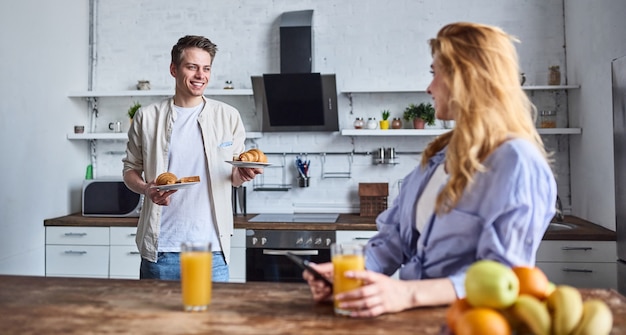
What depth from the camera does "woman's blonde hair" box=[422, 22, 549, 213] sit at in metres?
1.33

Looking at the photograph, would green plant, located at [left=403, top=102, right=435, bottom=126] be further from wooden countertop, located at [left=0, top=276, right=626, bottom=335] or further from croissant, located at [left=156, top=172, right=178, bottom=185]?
wooden countertop, located at [left=0, top=276, right=626, bottom=335]

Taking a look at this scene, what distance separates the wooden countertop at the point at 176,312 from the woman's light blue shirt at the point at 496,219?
14 centimetres

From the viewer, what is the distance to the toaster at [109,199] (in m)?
4.02

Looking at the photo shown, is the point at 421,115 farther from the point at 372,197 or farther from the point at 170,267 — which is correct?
the point at 170,267

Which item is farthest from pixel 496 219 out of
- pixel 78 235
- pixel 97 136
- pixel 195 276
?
pixel 97 136

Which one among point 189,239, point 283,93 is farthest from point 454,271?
point 283,93

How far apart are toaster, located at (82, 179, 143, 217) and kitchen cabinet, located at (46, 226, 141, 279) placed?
0.17m

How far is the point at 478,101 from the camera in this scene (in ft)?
4.42

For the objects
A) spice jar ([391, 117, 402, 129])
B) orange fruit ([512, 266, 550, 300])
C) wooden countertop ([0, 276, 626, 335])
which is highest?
spice jar ([391, 117, 402, 129])

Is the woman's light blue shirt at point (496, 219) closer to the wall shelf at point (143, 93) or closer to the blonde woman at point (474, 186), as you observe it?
the blonde woman at point (474, 186)

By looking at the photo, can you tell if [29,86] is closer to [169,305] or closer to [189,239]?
[189,239]

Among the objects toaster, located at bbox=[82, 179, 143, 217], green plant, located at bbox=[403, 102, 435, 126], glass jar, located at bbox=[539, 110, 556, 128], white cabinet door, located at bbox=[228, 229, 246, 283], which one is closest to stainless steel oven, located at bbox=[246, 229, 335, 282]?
white cabinet door, located at bbox=[228, 229, 246, 283]

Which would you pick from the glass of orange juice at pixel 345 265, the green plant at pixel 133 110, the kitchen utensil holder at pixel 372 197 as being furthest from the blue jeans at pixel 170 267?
the green plant at pixel 133 110

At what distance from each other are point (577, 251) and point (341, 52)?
7.14 feet
